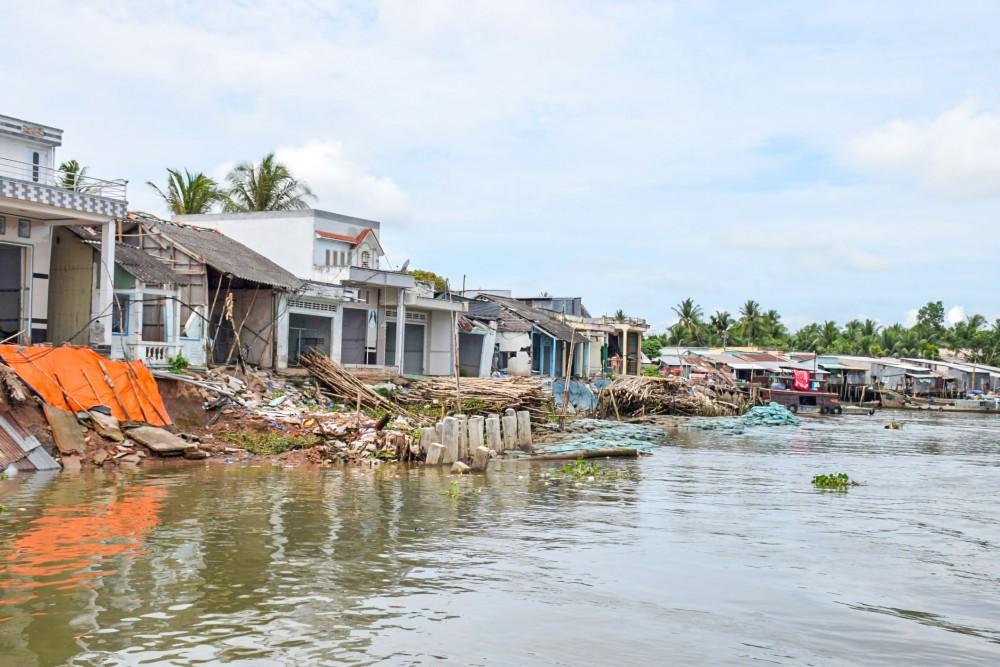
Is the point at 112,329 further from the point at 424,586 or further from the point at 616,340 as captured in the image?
the point at 616,340

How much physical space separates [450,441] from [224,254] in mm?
12680

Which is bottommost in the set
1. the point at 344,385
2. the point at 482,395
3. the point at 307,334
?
the point at 482,395

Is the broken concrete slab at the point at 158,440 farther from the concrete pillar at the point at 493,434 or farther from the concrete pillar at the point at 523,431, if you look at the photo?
the concrete pillar at the point at 523,431

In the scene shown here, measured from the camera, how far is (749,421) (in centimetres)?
5019

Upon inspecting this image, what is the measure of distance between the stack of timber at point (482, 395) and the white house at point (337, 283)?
320 centimetres

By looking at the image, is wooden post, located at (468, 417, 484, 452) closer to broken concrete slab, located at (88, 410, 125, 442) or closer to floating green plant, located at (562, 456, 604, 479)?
floating green plant, located at (562, 456, 604, 479)

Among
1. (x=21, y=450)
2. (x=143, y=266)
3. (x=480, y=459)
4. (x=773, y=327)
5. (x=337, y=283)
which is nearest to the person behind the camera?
(x=21, y=450)

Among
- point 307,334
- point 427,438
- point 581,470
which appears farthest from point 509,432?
point 307,334

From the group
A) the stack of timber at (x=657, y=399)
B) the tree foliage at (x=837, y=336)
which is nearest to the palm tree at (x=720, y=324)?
the tree foliage at (x=837, y=336)

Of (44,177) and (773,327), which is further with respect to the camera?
(773,327)

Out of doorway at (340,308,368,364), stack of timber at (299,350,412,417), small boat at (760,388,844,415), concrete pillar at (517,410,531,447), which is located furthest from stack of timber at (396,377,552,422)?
small boat at (760,388,844,415)

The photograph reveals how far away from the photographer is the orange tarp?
68.3ft

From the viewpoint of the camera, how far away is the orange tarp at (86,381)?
20.8 meters

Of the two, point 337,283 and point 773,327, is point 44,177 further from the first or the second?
point 773,327
